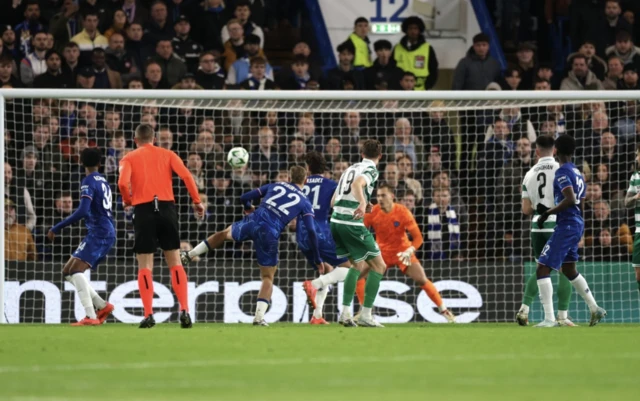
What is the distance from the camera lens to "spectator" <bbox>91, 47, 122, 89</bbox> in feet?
58.1

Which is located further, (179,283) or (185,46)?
(185,46)

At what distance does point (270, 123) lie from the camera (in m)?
17.8

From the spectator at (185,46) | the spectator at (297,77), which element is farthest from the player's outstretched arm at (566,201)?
the spectator at (185,46)

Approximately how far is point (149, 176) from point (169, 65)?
6.24 meters

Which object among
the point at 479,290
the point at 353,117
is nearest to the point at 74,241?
the point at 353,117

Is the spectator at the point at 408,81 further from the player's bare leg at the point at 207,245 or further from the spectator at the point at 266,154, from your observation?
the player's bare leg at the point at 207,245

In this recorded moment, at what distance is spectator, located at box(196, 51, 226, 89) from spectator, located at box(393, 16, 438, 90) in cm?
290

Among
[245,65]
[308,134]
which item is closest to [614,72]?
[308,134]

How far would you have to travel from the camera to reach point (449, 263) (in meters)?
16.2

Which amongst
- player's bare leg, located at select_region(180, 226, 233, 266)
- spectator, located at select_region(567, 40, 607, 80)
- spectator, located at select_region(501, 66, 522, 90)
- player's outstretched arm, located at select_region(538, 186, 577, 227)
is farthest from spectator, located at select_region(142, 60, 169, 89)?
player's outstretched arm, located at select_region(538, 186, 577, 227)

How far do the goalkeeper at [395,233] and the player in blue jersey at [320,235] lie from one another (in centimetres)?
70

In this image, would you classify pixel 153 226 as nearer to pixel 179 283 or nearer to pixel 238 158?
pixel 179 283

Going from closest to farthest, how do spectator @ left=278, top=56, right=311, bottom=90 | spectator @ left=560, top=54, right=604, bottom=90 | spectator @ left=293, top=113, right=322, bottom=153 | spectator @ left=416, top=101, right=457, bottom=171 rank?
spectator @ left=293, top=113, right=322, bottom=153
spectator @ left=416, top=101, right=457, bottom=171
spectator @ left=278, top=56, right=311, bottom=90
spectator @ left=560, top=54, right=604, bottom=90

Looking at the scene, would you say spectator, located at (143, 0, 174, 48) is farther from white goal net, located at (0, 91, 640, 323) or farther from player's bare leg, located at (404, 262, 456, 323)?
player's bare leg, located at (404, 262, 456, 323)
